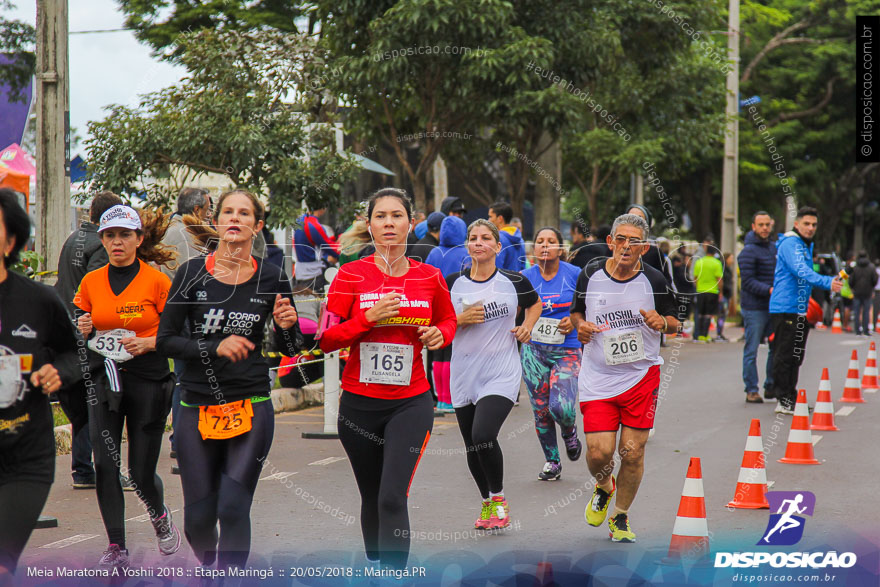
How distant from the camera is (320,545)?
5.96m

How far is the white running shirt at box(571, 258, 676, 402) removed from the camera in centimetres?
595

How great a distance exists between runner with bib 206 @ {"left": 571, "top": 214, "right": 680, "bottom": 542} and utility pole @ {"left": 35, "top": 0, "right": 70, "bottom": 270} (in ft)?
20.6

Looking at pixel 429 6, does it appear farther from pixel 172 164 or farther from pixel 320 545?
pixel 320 545

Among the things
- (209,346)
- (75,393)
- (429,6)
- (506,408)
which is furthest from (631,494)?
(429,6)

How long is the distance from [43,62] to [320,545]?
6548 millimetres

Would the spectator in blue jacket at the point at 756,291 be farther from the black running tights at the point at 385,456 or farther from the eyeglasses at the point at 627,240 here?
the black running tights at the point at 385,456

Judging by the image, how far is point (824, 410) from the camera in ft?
34.6

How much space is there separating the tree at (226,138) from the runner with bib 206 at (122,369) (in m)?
7.41

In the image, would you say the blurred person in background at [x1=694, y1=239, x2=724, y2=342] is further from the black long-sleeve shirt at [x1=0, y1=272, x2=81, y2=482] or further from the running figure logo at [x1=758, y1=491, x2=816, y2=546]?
the black long-sleeve shirt at [x1=0, y1=272, x2=81, y2=482]

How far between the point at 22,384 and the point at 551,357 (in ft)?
15.2

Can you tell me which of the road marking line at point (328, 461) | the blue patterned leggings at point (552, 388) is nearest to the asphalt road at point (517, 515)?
the road marking line at point (328, 461)

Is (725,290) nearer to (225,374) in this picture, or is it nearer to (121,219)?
(121,219)

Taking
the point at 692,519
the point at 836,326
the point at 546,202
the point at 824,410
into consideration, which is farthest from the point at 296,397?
the point at 836,326

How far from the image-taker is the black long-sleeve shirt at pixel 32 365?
12.7ft
